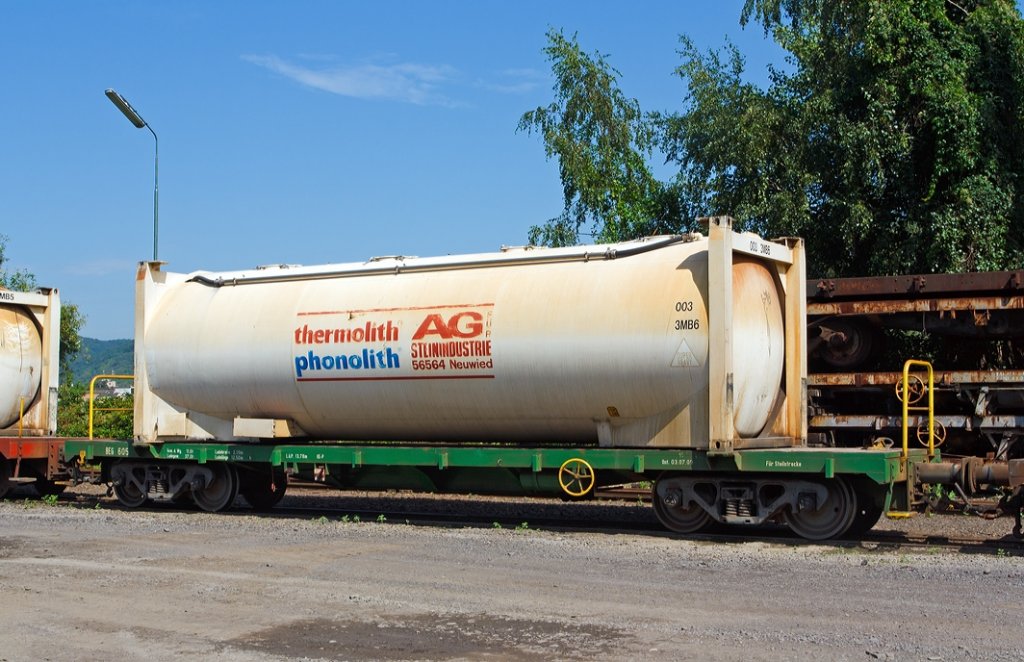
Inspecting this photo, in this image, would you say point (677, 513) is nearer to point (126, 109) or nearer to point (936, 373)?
point (936, 373)

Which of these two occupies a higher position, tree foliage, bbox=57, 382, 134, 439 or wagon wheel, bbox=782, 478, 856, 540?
tree foliage, bbox=57, 382, 134, 439

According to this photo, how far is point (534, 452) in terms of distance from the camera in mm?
13414

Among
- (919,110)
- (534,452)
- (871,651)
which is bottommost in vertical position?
(871,651)

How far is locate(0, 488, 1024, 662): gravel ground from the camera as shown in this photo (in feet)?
24.5

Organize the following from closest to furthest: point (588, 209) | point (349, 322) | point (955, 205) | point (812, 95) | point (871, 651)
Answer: point (871, 651) < point (349, 322) < point (955, 205) < point (812, 95) < point (588, 209)

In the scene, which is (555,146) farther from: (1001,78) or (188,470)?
(188,470)

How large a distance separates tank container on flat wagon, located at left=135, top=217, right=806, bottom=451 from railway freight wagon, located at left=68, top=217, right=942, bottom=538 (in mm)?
24

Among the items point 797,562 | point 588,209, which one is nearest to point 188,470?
point 797,562

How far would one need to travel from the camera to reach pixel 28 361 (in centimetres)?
1877

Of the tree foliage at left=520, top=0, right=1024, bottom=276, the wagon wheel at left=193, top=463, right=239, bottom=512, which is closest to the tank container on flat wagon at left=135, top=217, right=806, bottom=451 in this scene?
the wagon wheel at left=193, top=463, right=239, bottom=512

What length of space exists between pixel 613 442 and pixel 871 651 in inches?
248

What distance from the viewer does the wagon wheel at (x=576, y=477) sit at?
13180mm

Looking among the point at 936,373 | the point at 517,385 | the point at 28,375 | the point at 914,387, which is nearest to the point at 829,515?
the point at 517,385

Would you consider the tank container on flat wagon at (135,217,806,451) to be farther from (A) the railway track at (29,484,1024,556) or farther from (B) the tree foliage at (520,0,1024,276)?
(B) the tree foliage at (520,0,1024,276)
